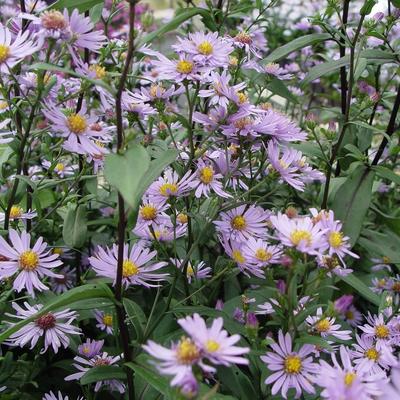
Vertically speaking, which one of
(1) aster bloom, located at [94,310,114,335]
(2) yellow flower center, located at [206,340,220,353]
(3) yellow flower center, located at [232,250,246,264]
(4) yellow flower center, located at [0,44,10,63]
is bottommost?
(1) aster bloom, located at [94,310,114,335]

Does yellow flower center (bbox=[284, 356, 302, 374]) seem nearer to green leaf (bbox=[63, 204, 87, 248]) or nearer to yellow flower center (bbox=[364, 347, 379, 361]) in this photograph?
yellow flower center (bbox=[364, 347, 379, 361])

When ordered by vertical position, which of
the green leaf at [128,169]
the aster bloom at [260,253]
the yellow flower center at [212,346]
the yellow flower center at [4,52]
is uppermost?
the yellow flower center at [4,52]

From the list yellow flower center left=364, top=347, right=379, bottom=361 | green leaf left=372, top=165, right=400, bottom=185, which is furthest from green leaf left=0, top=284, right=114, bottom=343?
green leaf left=372, top=165, right=400, bottom=185

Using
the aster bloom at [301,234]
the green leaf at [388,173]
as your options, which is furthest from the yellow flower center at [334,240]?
the green leaf at [388,173]

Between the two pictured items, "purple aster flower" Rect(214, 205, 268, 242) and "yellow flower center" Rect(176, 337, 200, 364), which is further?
"purple aster flower" Rect(214, 205, 268, 242)

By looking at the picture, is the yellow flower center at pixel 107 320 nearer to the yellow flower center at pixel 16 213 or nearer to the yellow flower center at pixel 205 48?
the yellow flower center at pixel 16 213

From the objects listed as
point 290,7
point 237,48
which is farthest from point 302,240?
point 290,7

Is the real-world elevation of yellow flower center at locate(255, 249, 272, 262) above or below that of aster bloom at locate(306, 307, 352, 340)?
above
